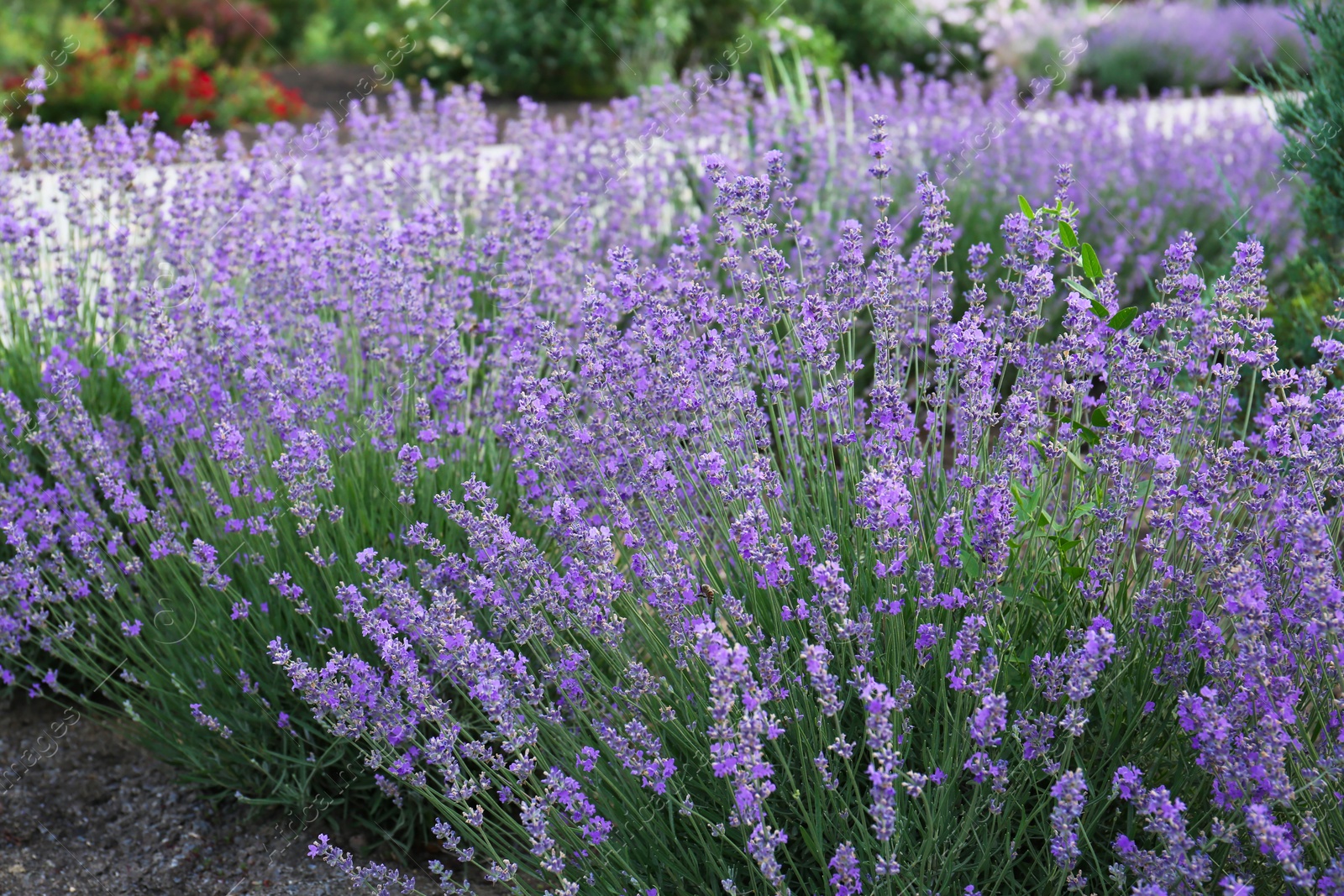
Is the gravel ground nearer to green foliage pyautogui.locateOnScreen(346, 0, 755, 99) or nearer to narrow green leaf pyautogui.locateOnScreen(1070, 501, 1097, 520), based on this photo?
narrow green leaf pyautogui.locateOnScreen(1070, 501, 1097, 520)

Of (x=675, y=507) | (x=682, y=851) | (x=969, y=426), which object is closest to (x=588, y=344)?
(x=675, y=507)

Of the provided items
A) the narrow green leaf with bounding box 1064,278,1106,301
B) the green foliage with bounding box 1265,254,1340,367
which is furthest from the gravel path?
the green foliage with bounding box 1265,254,1340,367

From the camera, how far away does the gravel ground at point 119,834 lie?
2564 mm

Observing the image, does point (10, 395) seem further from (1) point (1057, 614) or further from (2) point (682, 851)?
(1) point (1057, 614)

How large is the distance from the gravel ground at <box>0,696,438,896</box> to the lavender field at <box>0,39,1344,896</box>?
126mm

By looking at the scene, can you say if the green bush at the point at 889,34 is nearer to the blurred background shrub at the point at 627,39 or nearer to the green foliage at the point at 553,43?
the blurred background shrub at the point at 627,39

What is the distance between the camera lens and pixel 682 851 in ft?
6.39

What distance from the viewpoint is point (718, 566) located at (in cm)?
257

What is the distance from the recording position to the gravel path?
256 cm

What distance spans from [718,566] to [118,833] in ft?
5.25

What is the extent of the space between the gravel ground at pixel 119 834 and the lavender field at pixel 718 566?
13 centimetres

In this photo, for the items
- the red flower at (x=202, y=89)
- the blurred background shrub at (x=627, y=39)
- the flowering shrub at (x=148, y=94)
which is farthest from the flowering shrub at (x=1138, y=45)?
the red flower at (x=202, y=89)

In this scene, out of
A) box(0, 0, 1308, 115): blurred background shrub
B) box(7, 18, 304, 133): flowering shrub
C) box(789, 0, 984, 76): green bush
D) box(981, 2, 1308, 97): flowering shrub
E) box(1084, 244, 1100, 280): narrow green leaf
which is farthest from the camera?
box(981, 2, 1308, 97): flowering shrub

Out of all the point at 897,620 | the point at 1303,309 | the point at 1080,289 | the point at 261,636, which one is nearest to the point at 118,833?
the point at 261,636
